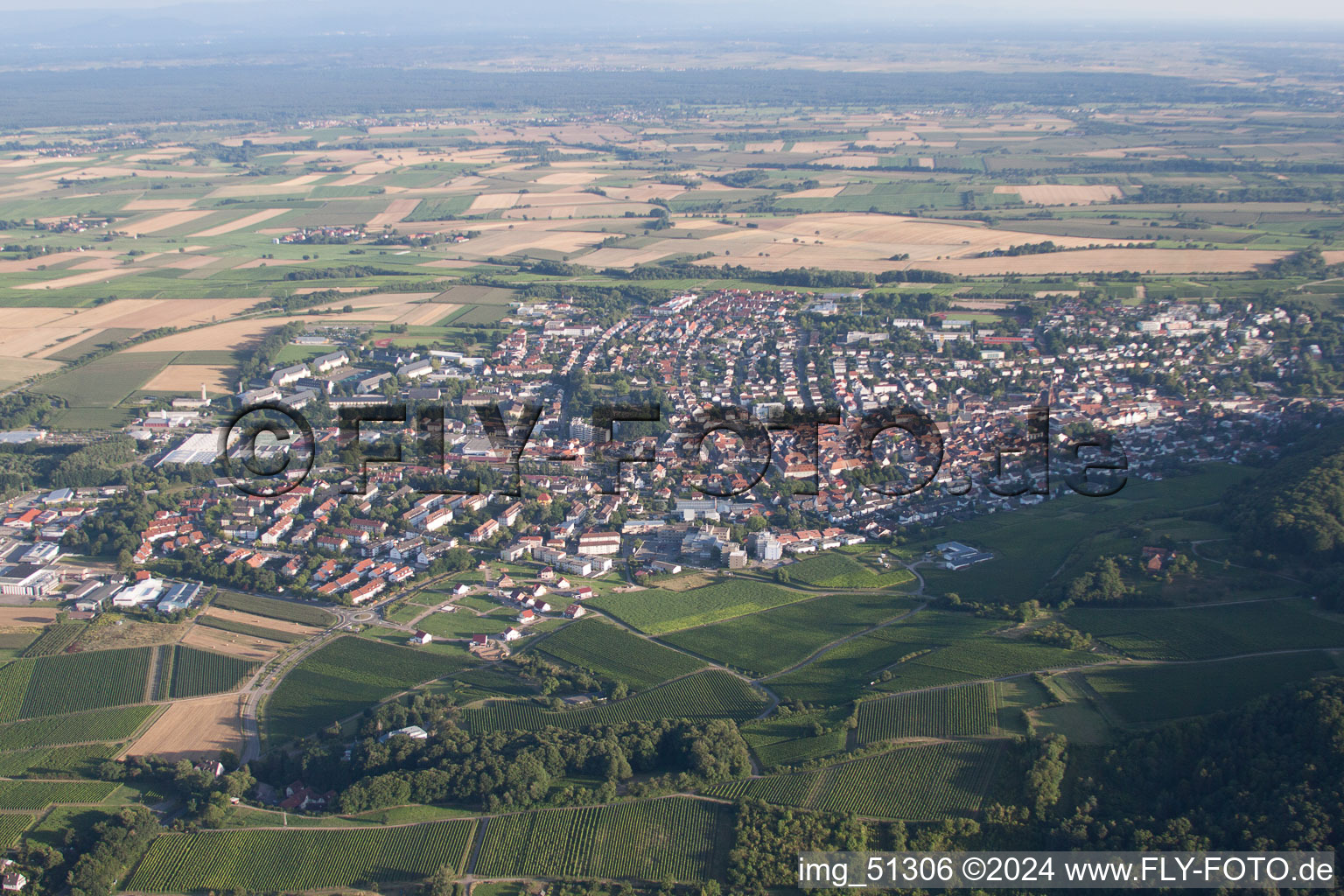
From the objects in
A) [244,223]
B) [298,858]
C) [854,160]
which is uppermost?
[854,160]

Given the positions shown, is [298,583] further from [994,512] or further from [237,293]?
[237,293]

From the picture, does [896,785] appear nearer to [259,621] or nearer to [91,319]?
[259,621]

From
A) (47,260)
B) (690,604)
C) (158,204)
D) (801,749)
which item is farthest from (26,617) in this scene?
(158,204)

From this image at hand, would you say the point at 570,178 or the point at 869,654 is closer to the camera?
the point at 869,654

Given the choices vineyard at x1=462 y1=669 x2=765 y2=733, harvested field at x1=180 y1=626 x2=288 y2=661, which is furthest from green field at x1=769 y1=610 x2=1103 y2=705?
harvested field at x1=180 y1=626 x2=288 y2=661

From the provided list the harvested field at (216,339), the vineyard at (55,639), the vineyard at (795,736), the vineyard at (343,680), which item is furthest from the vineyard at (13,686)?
the harvested field at (216,339)

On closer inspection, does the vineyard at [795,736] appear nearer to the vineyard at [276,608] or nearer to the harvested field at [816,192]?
the vineyard at [276,608]

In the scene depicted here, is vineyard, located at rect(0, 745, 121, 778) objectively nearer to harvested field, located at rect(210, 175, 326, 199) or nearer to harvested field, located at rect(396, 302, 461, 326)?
harvested field, located at rect(396, 302, 461, 326)
